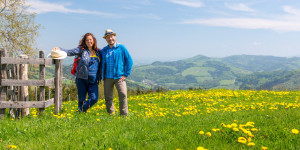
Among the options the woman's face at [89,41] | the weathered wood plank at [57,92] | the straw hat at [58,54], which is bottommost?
the weathered wood plank at [57,92]

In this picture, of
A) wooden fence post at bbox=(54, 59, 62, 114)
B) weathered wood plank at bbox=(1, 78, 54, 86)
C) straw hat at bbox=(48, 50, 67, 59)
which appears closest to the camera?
straw hat at bbox=(48, 50, 67, 59)

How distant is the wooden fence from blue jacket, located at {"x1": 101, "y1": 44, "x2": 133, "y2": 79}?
1.53m

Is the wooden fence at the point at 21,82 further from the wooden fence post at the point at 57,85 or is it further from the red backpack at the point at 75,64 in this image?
the red backpack at the point at 75,64

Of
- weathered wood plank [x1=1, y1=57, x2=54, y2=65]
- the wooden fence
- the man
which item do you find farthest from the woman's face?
weathered wood plank [x1=1, y1=57, x2=54, y2=65]

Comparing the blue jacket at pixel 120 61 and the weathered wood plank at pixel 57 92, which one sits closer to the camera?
the blue jacket at pixel 120 61

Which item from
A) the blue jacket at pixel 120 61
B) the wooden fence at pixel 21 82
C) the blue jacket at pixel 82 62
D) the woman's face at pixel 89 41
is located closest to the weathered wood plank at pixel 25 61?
the wooden fence at pixel 21 82

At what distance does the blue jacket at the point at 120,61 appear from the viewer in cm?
668

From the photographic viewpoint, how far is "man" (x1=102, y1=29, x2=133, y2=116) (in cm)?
667

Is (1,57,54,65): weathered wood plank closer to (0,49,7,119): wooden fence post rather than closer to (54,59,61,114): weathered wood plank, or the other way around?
(0,49,7,119): wooden fence post

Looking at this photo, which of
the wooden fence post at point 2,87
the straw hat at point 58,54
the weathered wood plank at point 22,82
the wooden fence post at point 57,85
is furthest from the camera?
the wooden fence post at point 57,85

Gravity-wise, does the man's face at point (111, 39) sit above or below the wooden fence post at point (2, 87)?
above

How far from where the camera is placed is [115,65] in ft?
21.9

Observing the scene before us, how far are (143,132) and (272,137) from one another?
232 cm

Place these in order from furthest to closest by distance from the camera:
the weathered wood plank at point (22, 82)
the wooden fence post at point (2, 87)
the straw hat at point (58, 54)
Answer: the wooden fence post at point (2, 87), the weathered wood plank at point (22, 82), the straw hat at point (58, 54)
